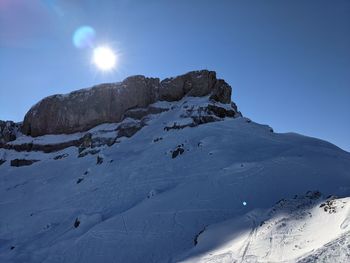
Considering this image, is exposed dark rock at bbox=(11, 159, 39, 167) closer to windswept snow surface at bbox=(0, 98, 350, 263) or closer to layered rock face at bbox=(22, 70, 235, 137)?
layered rock face at bbox=(22, 70, 235, 137)

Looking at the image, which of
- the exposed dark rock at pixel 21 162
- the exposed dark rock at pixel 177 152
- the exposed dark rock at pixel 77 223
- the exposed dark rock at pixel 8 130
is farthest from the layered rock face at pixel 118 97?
the exposed dark rock at pixel 77 223

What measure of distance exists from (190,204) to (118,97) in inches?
2031

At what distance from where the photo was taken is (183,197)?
102 ft

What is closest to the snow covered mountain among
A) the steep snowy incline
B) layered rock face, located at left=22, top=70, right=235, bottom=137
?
the steep snowy incline

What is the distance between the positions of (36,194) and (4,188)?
10.5 m

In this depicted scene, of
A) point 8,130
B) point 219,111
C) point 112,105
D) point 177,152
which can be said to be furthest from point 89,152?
point 8,130

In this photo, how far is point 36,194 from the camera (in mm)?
50688

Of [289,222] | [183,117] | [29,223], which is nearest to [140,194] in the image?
[29,223]

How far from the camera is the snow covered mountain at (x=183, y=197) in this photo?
61.1 ft

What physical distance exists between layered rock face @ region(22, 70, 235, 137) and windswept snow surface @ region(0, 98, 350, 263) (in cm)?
1919

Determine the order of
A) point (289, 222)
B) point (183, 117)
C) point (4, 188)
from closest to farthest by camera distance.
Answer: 1. point (289, 222)
2. point (4, 188)
3. point (183, 117)

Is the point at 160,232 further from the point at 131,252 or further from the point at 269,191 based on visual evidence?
the point at 269,191

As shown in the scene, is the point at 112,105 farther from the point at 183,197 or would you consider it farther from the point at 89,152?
the point at 183,197

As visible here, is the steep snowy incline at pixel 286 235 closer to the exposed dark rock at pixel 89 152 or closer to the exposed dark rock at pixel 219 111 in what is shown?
the exposed dark rock at pixel 219 111
